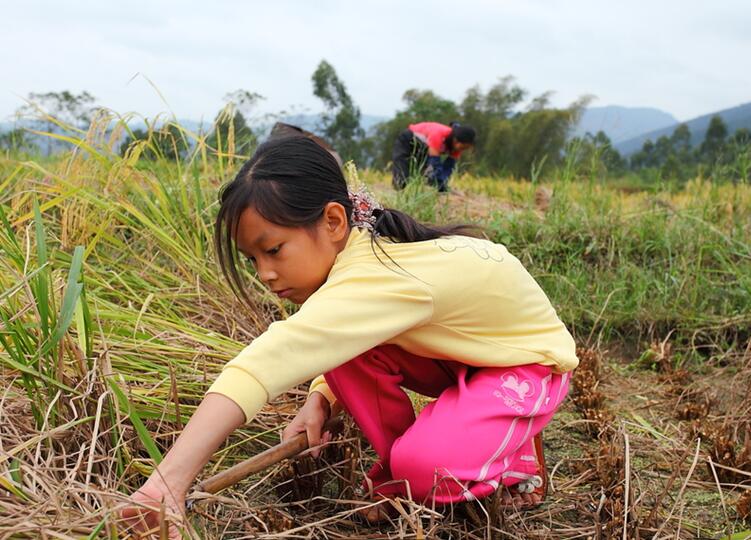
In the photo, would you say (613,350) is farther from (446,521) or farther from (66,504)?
(66,504)

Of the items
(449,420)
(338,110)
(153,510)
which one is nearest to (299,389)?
(449,420)

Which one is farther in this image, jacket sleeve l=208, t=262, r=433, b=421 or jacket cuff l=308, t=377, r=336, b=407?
jacket cuff l=308, t=377, r=336, b=407

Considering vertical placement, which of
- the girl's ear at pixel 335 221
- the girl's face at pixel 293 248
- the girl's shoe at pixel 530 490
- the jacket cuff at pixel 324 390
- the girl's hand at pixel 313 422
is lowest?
the girl's shoe at pixel 530 490

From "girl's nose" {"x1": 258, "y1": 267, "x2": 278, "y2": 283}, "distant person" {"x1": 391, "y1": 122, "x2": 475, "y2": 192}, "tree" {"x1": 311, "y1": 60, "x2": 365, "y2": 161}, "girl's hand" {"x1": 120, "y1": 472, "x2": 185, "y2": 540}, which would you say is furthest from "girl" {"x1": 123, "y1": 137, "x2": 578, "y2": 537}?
"tree" {"x1": 311, "y1": 60, "x2": 365, "y2": 161}

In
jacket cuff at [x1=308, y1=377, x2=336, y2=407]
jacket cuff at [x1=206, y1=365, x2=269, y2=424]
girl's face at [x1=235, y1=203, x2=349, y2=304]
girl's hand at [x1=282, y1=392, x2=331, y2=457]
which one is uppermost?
girl's face at [x1=235, y1=203, x2=349, y2=304]

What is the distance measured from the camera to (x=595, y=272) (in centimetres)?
318

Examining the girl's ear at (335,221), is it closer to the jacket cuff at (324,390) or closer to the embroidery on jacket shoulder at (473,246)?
the embroidery on jacket shoulder at (473,246)

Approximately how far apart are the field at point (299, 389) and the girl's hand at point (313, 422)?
0.20 feet

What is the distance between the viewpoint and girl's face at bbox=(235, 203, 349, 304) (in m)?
1.31

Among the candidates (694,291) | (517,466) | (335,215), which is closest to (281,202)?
(335,215)

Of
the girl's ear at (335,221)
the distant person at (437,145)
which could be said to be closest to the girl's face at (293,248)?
the girl's ear at (335,221)

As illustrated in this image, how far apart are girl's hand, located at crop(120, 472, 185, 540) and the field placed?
29 mm

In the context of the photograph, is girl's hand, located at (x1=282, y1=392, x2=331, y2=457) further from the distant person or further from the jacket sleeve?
the distant person

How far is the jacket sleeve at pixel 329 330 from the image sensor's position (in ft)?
3.64
